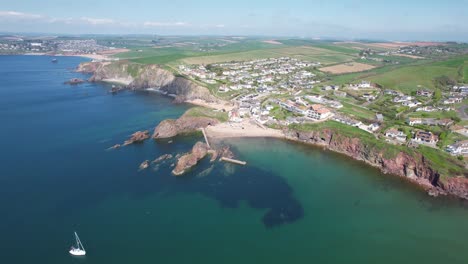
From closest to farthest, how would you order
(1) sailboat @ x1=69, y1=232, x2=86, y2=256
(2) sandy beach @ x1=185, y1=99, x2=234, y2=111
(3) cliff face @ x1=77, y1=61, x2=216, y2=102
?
(1) sailboat @ x1=69, y1=232, x2=86, y2=256 → (2) sandy beach @ x1=185, y1=99, x2=234, y2=111 → (3) cliff face @ x1=77, y1=61, x2=216, y2=102

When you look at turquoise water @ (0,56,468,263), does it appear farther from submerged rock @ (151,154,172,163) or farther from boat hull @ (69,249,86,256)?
Result: submerged rock @ (151,154,172,163)

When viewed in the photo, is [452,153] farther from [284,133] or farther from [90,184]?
[90,184]

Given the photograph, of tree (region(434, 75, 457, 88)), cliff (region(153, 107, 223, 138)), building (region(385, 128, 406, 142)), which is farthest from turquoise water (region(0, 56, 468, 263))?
tree (region(434, 75, 457, 88))

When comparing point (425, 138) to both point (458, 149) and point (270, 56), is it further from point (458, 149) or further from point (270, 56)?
point (270, 56)

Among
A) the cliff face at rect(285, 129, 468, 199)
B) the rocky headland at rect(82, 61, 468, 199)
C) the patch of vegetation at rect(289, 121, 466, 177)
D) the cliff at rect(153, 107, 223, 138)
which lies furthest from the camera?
the cliff at rect(153, 107, 223, 138)


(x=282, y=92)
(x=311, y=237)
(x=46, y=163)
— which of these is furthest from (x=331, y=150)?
(x=46, y=163)

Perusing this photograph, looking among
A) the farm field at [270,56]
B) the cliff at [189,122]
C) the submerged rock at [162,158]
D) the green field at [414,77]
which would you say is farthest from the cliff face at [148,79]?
the green field at [414,77]

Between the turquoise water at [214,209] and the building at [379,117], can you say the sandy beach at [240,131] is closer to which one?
the turquoise water at [214,209]
